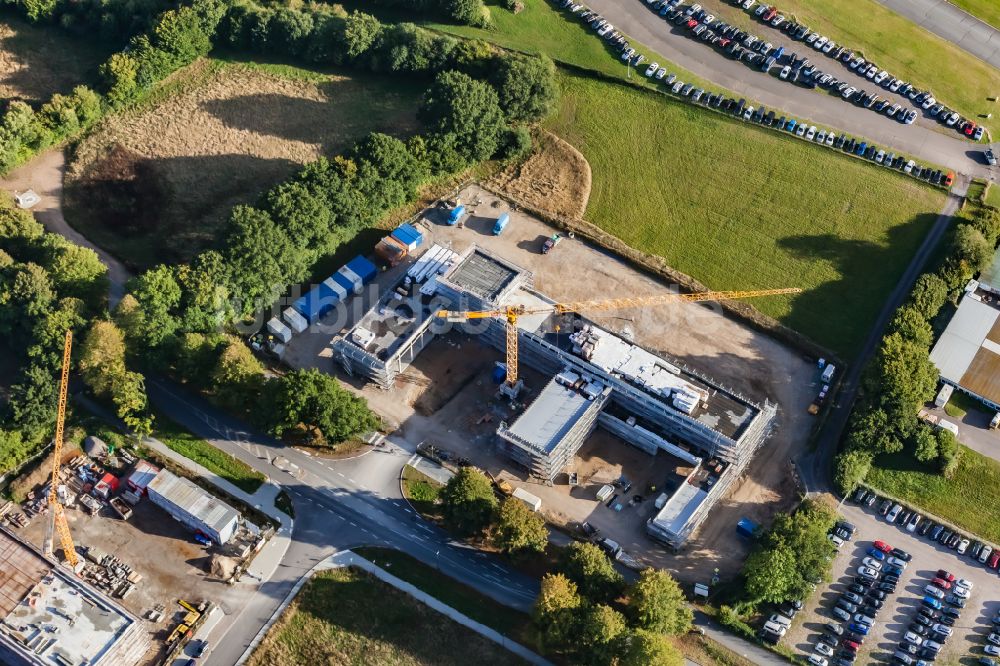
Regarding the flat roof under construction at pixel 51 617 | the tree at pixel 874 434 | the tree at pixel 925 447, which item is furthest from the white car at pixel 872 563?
the flat roof under construction at pixel 51 617

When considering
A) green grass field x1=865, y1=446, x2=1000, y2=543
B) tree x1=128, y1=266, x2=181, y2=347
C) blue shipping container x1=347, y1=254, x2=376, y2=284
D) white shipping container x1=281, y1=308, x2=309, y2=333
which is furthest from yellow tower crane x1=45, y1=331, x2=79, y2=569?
green grass field x1=865, y1=446, x2=1000, y2=543

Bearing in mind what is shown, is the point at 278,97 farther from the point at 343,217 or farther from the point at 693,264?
the point at 693,264

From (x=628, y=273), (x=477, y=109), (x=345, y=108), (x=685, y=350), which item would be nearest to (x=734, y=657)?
(x=685, y=350)

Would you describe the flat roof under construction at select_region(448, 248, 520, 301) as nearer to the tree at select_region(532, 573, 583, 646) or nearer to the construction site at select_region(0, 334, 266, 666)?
the tree at select_region(532, 573, 583, 646)

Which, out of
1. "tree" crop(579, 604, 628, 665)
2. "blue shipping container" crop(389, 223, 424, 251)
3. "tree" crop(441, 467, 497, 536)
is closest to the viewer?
"tree" crop(579, 604, 628, 665)

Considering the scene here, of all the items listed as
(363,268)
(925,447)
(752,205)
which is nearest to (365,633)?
(363,268)

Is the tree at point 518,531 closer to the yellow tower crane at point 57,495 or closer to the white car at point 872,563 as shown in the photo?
the white car at point 872,563

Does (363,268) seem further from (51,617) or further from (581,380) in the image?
(51,617)
